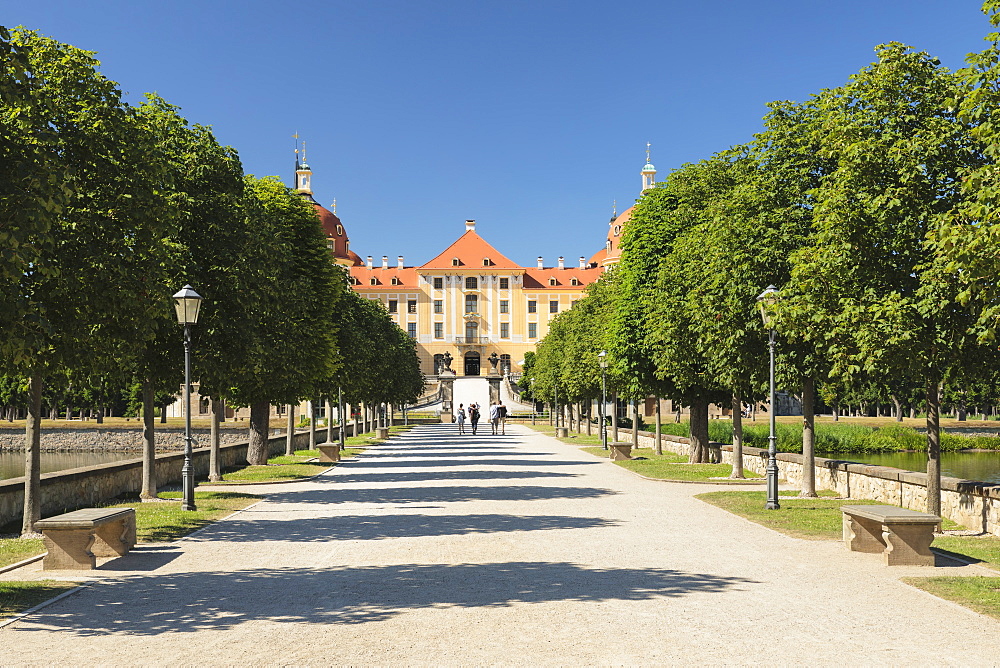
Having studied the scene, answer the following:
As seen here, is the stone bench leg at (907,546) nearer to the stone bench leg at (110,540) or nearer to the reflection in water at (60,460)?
the stone bench leg at (110,540)

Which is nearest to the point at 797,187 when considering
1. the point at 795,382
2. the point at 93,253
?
the point at 795,382

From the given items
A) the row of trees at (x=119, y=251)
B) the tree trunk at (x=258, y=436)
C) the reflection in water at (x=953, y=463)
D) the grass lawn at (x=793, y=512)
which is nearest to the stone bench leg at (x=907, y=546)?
the grass lawn at (x=793, y=512)

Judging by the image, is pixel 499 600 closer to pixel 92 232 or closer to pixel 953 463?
pixel 92 232

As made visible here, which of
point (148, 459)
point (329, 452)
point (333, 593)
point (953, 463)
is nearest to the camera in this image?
point (333, 593)

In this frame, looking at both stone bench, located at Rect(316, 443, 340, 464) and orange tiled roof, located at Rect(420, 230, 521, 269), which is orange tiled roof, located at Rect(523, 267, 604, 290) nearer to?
orange tiled roof, located at Rect(420, 230, 521, 269)

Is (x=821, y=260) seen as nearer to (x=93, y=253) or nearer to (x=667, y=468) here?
(x=93, y=253)

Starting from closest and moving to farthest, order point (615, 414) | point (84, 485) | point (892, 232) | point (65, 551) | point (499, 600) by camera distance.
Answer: point (499, 600)
point (65, 551)
point (892, 232)
point (84, 485)
point (615, 414)

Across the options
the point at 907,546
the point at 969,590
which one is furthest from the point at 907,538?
the point at 969,590

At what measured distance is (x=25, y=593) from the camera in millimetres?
9672

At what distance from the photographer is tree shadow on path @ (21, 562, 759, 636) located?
27.5 feet

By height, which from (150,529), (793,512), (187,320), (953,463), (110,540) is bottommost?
(953,463)

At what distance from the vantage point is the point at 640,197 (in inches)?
1248

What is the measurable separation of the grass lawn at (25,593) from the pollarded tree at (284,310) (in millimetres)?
9751

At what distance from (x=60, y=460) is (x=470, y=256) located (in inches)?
3301
